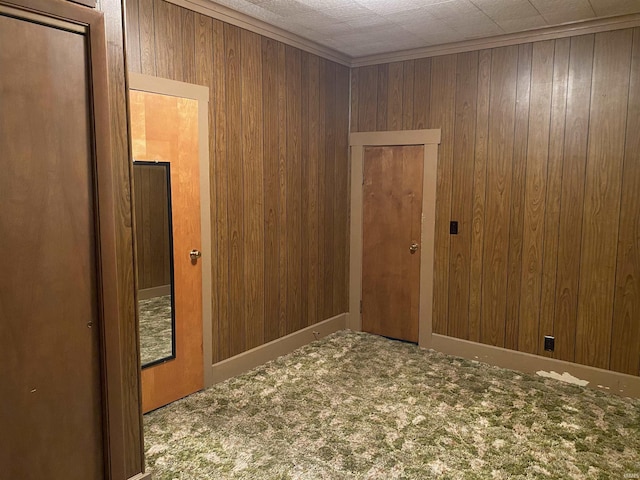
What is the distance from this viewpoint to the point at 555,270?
372cm

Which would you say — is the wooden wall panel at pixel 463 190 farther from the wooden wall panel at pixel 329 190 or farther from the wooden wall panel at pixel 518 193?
the wooden wall panel at pixel 329 190

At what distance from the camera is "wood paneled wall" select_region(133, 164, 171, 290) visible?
2999mm

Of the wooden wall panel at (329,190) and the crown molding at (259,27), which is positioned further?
the wooden wall panel at (329,190)

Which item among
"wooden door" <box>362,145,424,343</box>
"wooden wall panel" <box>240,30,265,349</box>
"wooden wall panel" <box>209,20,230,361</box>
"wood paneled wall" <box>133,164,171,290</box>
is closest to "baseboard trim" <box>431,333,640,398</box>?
"wooden door" <box>362,145,424,343</box>

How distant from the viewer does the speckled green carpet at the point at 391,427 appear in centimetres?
257

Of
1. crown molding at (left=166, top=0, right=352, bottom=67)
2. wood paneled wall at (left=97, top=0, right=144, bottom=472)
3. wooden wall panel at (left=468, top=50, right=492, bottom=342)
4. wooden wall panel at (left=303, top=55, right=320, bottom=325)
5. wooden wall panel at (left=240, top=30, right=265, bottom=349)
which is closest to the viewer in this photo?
wood paneled wall at (left=97, top=0, right=144, bottom=472)

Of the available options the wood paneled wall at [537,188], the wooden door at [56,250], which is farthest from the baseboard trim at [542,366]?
the wooden door at [56,250]

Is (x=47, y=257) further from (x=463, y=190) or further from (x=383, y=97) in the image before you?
(x=383, y=97)

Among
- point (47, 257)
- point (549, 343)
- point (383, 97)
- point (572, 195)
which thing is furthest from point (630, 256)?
point (47, 257)

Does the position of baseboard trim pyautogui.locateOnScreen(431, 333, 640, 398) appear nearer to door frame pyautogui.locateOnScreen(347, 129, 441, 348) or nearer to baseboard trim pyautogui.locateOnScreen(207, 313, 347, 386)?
door frame pyautogui.locateOnScreen(347, 129, 441, 348)

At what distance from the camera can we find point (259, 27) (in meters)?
→ 3.58

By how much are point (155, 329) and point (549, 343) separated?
293 centimetres

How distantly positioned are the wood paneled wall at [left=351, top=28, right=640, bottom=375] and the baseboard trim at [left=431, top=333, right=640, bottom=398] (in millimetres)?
56

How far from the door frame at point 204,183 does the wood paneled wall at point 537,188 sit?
6.09ft
